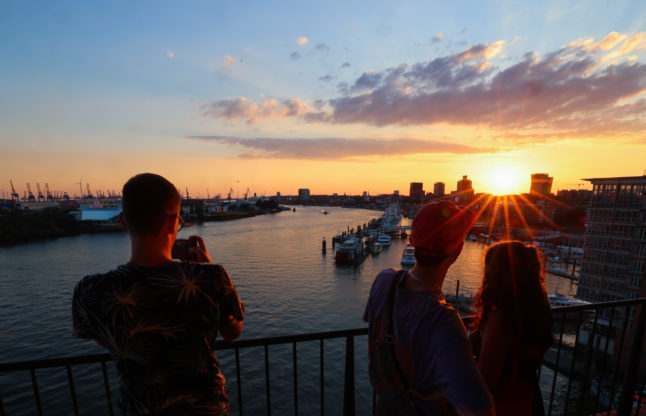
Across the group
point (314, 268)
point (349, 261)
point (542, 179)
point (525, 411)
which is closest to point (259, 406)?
point (525, 411)

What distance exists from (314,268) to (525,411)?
1026 inches

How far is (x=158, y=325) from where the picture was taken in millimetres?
813

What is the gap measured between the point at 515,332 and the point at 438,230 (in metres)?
0.54

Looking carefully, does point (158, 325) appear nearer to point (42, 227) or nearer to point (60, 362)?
point (60, 362)

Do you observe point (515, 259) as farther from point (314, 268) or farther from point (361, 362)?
point (314, 268)

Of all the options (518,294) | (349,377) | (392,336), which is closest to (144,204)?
(392,336)

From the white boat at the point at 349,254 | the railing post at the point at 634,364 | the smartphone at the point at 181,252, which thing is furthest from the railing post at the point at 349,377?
the white boat at the point at 349,254

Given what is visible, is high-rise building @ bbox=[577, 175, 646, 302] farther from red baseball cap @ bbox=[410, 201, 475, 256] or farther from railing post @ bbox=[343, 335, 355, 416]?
red baseball cap @ bbox=[410, 201, 475, 256]

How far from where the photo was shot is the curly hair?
1.02 metres

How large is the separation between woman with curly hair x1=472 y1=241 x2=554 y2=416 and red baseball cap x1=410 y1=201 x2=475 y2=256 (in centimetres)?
36

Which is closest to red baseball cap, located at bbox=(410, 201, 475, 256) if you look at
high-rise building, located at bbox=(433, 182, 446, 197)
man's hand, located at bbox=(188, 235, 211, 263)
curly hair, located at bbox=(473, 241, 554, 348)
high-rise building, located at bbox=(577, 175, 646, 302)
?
curly hair, located at bbox=(473, 241, 554, 348)

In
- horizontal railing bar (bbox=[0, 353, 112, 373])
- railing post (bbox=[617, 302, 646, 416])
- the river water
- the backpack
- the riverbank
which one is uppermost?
the backpack

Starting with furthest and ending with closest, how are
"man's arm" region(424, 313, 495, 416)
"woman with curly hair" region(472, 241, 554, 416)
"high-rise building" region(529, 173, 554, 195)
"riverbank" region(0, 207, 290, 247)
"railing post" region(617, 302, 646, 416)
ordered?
"high-rise building" region(529, 173, 554, 195)
"riverbank" region(0, 207, 290, 247)
"railing post" region(617, 302, 646, 416)
"woman with curly hair" region(472, 241, 554, 416)
"man's arm" region(424, 313, 495, 416)

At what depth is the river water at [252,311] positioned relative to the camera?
37.8ft
